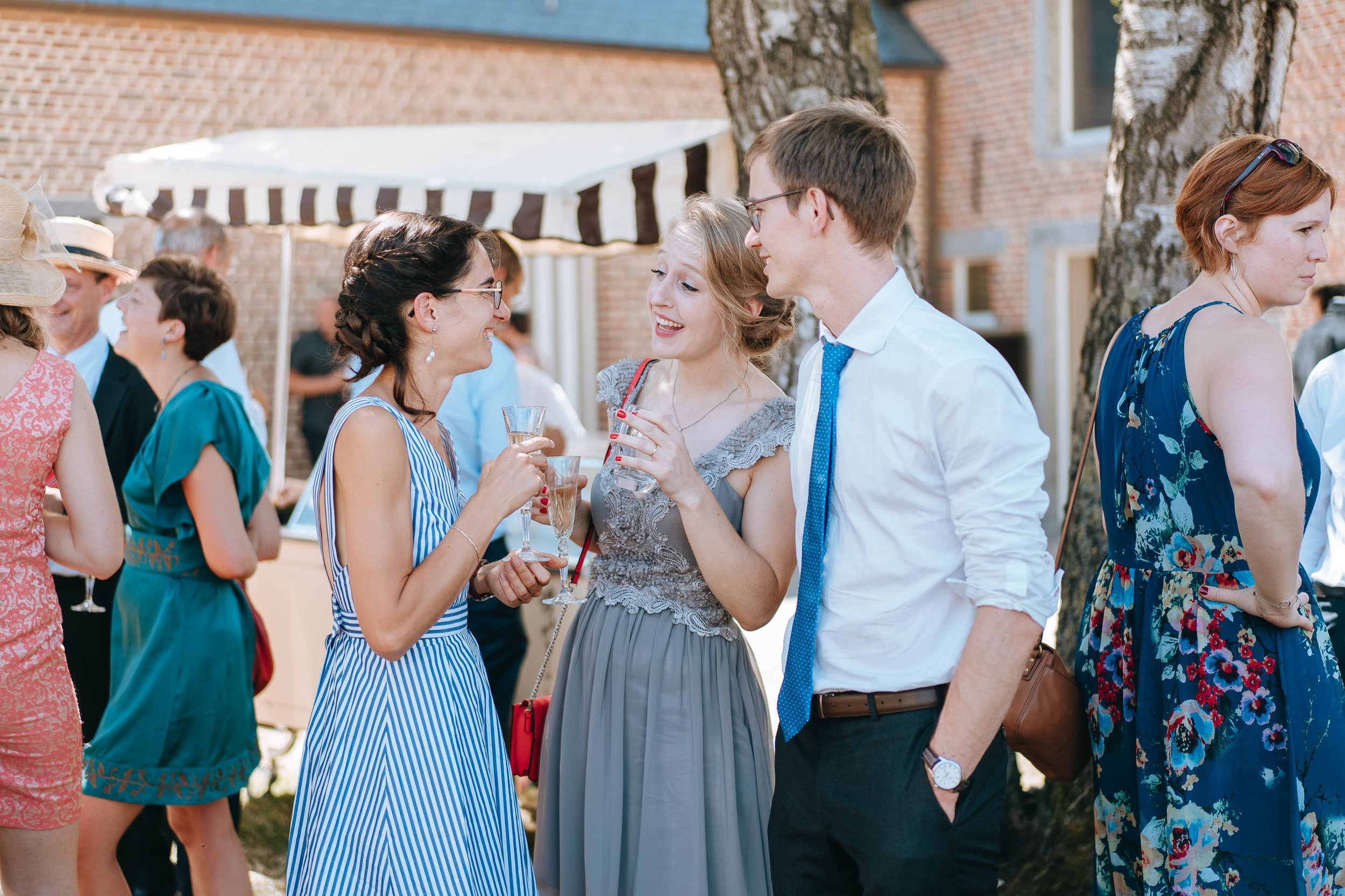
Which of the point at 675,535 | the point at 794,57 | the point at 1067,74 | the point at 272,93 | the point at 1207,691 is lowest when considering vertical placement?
the point at 1207,691

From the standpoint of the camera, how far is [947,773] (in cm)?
195

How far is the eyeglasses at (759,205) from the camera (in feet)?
6.80

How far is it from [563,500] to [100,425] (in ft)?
5.84

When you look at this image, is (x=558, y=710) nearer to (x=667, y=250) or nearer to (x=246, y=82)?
(x=667, y=250)

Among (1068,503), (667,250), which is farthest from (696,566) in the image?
(1068,503)

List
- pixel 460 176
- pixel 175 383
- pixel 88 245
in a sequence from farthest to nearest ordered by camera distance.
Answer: pixel 460 176, pixel 88 245, pixel 175 383

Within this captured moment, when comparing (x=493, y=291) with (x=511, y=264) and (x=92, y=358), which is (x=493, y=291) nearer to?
(x=92, y=358)

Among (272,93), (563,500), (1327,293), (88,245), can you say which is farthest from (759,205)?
(272,93)

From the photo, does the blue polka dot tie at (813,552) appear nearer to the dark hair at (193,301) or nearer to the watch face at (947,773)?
the watch face at (947,773)

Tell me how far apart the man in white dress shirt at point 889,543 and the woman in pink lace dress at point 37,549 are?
1.46 m

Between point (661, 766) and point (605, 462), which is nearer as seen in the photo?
point (661, 766)

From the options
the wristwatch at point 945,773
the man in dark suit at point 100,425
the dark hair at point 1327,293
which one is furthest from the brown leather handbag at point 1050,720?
the dark hair at point 1327,293

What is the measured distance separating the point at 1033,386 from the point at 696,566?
9.90 metres

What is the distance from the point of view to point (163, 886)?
4.10m
